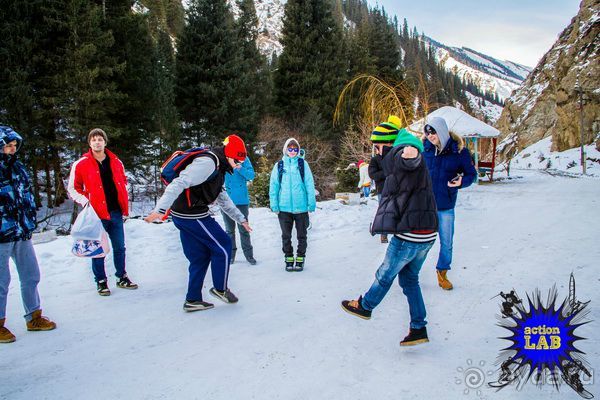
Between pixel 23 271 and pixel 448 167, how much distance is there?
4468 millimetres

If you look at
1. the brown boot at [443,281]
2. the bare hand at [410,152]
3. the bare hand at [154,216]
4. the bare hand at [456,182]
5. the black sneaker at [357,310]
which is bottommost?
the brown boot at [443,281]

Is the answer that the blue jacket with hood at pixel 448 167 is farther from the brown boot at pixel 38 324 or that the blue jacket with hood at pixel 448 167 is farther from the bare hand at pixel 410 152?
the brown boot at pixel 38 324

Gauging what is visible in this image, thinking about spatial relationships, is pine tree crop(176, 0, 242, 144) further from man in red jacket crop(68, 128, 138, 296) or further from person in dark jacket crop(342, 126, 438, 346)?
person in dark jacket crop(342, 126, 438, 346)

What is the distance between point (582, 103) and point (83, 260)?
39541 millimetres

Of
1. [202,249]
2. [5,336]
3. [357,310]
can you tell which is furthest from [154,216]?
[357,310]

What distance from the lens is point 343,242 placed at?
7.36m

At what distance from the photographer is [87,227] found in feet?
14.5

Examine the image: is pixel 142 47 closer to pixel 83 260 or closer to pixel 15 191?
pixel 83 260

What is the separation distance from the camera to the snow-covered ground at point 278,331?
2828mm

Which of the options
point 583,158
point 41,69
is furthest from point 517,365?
point 583,158

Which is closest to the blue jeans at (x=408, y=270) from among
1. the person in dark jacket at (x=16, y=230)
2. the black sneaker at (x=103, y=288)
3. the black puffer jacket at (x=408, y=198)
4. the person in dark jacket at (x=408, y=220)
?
the person in dark jacket at (x=408, y=220)

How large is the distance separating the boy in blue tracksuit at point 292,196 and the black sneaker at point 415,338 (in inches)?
102

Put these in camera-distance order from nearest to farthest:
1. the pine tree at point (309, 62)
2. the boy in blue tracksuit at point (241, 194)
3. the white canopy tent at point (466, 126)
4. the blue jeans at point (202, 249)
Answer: the blue jeans at point (202, 249) → the boy in blue tracksuit at point (241, 194) → the white canopy tent at point (466, 126) → the pine tree at point (309, 62)

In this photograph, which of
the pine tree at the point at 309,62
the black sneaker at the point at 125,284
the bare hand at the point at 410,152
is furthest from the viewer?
the pine tree at the point at 309,62
